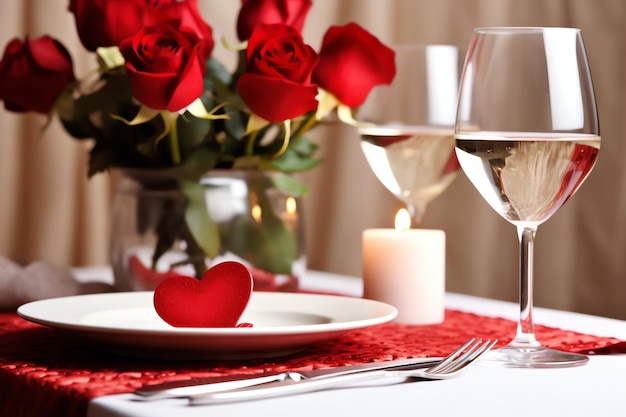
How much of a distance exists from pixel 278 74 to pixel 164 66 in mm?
113

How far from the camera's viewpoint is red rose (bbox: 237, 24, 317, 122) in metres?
0.91

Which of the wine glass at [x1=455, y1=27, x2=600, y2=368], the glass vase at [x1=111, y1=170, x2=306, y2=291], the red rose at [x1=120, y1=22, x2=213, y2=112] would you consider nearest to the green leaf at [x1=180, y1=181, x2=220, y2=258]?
the glass vase at [x1=111, y1=170, x2=306, y2=291]

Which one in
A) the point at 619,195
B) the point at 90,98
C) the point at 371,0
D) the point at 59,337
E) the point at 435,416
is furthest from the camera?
the point at 371,0

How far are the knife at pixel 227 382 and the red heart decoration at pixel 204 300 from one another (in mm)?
125

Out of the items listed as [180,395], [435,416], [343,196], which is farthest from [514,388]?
[343,196]

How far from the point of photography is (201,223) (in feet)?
3.22

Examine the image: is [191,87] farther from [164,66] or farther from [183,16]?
[183,16]

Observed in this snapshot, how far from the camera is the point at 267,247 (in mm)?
1002

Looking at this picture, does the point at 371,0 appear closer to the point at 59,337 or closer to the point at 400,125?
the point at 400,125

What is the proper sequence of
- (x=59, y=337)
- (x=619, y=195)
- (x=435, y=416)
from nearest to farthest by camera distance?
(x=435, y=416) → (x=59, y=337) → (x=619, y=195)

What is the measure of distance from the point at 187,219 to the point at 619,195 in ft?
2.71

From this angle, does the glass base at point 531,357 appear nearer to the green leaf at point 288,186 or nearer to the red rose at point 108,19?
the green leaf at point 288,186

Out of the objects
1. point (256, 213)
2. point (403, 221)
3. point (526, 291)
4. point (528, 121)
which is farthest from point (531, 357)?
point (256, 213)

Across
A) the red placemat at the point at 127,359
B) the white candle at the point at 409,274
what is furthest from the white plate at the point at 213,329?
the white candle at the point at 409,274
